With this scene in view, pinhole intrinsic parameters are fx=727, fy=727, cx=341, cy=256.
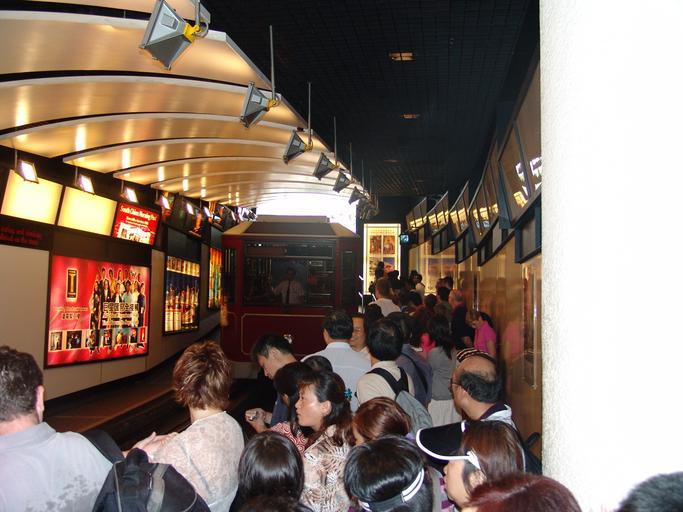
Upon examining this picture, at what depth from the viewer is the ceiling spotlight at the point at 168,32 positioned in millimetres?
5004

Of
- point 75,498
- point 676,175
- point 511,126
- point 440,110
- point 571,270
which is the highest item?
point 440,110

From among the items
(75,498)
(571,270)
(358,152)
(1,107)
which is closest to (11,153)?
(1,107)

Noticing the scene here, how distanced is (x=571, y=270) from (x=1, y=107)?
8019 mm

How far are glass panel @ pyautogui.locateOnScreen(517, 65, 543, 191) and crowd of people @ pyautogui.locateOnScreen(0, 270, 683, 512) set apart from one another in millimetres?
1597

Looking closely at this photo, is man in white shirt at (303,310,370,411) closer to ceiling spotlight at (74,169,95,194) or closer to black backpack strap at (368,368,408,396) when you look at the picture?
black backpack strap at (368,368,408,396)

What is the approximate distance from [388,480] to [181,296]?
54.4ft

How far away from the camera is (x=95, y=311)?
42.6 feet

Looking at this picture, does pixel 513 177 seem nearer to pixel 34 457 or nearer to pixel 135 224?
pixel 34 457

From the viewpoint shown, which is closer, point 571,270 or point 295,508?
point 571,270

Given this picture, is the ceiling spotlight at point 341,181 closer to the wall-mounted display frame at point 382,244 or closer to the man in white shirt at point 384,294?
the man in white shirt at point 384,294

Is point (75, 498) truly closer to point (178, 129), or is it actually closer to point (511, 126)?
point (511, 126)

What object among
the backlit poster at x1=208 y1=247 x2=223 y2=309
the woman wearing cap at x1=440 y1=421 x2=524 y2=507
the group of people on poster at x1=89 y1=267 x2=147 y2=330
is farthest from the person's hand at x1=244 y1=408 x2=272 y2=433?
the backlit poster at x1=208 y1=247 x2=223 y2=309

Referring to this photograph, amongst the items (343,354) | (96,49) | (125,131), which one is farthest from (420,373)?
(125,131)

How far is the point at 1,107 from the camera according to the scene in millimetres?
8141
